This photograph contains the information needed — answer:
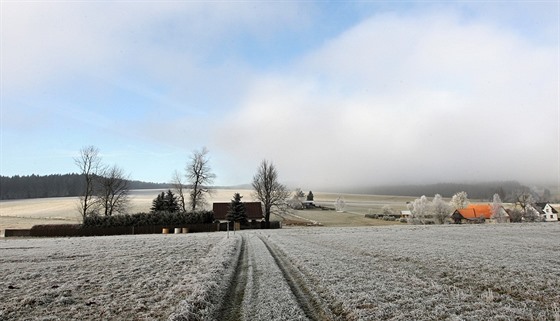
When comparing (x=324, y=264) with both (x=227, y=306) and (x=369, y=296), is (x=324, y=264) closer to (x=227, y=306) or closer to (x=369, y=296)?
(x=369, y=296)

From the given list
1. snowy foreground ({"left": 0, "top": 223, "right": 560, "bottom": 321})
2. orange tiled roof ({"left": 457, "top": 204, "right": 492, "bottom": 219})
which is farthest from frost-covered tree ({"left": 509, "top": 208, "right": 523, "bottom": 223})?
snowy foreground ({"left": 0, "top": 223, "right": 560, "bottom": 321})

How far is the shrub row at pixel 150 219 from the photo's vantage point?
61406mm

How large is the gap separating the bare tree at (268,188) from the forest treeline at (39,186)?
323 ft

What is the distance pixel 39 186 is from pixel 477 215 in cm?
17802

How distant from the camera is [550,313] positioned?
864 cm

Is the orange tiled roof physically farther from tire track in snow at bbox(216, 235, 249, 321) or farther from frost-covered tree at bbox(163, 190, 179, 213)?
tire track in snow at bbox(216, 235, 249, 321)

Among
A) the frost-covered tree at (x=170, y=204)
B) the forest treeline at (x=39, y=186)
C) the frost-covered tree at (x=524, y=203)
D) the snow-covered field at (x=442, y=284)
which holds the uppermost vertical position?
the forest treeline at (x=39, y=186)

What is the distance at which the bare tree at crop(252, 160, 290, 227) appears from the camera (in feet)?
252

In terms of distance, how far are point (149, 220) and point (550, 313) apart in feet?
211

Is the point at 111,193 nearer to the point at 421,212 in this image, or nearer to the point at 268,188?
the point at 268,188

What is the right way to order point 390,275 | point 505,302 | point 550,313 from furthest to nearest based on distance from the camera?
1. point 390,275
2. point 505,302
3. point 550,313

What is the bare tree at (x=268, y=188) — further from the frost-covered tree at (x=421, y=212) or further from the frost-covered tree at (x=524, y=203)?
the frost-covered tree at (x=524, y=203)

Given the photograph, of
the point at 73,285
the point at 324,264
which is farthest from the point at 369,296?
the point at 73,285

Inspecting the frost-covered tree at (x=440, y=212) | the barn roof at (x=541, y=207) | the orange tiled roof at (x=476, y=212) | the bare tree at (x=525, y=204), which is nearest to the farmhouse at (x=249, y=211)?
the frost-covered tree at (x=440, y=212)
